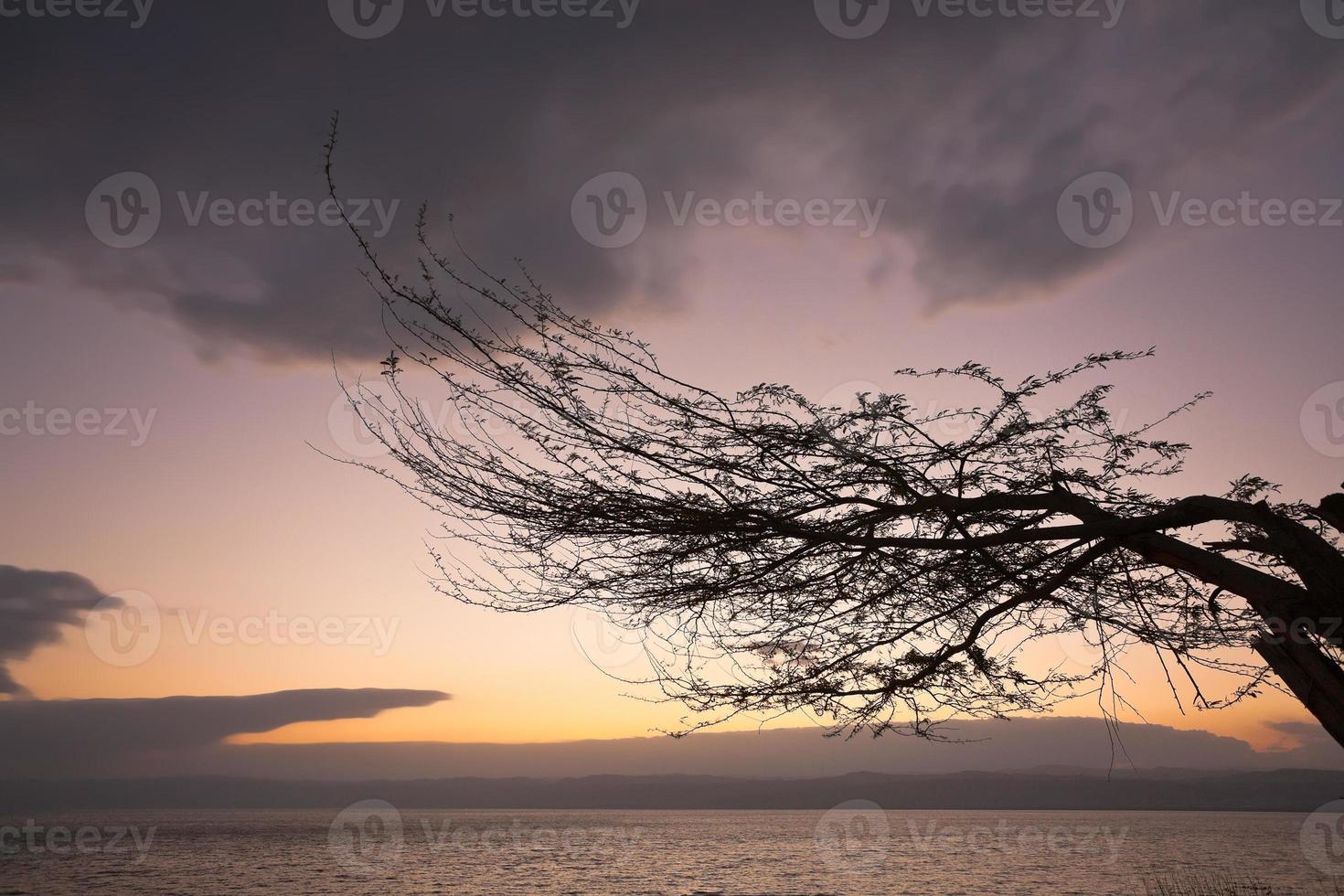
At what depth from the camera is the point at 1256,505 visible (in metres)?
6.22

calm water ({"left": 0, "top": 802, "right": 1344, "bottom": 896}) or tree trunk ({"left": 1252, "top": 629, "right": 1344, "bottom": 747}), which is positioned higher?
tree trunk ({"left": 1252, "top": 629, "right": 1344, "bottom": 747})

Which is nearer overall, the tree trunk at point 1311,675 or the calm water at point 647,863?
the tree trunk at point 1311,675

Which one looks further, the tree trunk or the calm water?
the calm water

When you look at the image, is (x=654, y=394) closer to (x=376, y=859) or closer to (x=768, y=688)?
(x=768, y=688)

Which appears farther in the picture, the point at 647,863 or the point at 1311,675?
the point at 647,863

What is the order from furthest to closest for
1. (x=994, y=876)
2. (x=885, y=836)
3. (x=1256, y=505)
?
(x=885, y=836) < (x=994, y=876) < (x=1256, y=505)

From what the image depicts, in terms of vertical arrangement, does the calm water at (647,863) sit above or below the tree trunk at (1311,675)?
below

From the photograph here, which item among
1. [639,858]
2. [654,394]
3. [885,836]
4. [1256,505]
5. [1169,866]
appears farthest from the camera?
[885,836]

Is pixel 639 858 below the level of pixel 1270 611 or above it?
below

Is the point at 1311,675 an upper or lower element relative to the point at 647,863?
upper

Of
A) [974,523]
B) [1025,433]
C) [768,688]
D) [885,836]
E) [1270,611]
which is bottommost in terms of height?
[885,836]

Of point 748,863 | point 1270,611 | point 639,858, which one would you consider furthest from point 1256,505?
point 639,858

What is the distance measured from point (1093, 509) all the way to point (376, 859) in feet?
295

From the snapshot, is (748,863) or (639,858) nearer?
(748,863)
